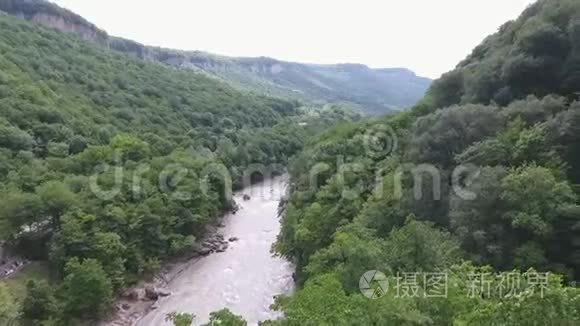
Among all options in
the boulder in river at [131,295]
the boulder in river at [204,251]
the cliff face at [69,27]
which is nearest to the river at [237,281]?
the boulder in river at [204,251]

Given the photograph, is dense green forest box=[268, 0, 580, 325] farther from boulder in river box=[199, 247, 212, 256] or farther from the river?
boulder in river box=[199, 247, 212, 256]

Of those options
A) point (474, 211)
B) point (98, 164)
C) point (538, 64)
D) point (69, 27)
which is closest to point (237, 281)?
point (98, 164)

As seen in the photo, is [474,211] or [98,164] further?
[98,164]

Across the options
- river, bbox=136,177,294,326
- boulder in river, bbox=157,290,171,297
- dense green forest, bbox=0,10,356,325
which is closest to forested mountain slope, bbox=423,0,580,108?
river, bbox=136,177,294,326

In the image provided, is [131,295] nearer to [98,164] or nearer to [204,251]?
[204,251]

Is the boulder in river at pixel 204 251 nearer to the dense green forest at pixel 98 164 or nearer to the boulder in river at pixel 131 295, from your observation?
the dense green forest at pixel 98 164

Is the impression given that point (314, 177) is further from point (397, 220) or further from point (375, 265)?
point (375, 265)
